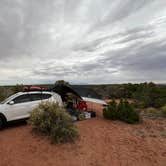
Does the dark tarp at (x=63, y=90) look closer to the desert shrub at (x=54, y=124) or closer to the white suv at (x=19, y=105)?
the white suv at (x=19, y=105)

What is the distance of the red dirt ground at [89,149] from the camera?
4.68 meters

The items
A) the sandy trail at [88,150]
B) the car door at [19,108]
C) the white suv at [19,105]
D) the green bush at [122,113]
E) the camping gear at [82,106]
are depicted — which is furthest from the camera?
the camping gear at [82,106]

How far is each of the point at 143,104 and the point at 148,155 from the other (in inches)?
505

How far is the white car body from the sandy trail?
104cm

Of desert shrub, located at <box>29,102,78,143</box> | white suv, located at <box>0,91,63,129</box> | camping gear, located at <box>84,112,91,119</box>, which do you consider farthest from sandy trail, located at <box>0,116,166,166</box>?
camping gear, located at <box>84,112,91,119</box>

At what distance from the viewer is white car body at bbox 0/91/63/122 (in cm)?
773

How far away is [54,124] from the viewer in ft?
20.6

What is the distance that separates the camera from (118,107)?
357 inches

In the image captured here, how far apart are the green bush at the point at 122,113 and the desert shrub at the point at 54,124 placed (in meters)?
3.12

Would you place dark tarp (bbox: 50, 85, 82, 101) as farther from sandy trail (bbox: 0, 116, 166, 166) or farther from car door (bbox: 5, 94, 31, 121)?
sandy trail (bbox: 0, 116, 166, 166)

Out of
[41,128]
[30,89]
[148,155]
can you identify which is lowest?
[148,155]

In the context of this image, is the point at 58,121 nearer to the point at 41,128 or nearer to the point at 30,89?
the point at 41,128

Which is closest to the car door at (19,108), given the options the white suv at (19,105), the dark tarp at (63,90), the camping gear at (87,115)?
the white suv at (19,105)

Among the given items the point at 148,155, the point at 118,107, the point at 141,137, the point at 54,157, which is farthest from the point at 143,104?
the point at 54,157
